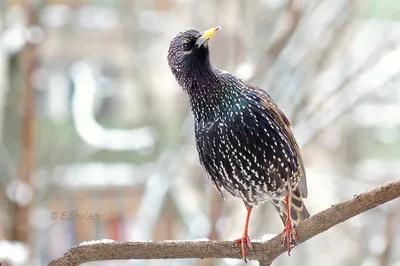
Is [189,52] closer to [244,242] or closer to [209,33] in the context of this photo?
[209,33]

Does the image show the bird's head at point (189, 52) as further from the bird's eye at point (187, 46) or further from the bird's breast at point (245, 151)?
the bird's breast at point (245, 151)

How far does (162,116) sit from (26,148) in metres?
0.67

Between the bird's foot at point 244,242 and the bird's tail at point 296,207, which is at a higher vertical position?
the bird's tail at point 296,207

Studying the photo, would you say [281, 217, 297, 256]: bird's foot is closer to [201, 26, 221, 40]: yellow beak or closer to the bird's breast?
the bird's breast

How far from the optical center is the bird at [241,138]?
984mm

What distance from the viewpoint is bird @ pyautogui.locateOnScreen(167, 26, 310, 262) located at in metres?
0.98

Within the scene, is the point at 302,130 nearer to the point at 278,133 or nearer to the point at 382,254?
the point at 382,254

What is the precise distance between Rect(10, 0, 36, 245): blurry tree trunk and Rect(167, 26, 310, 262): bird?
911 millimetres

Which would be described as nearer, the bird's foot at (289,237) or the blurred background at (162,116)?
the bird's foot at (289,237)

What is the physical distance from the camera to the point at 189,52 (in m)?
0.93

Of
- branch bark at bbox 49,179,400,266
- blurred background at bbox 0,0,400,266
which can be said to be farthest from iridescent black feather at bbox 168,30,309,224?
blurred background at bbox 0,0,400,266

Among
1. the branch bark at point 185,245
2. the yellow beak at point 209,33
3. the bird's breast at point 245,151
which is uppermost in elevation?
the yellow beak at point 209,33

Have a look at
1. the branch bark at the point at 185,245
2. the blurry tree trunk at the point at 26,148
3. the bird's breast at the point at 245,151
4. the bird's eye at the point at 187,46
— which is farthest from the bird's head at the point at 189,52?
the blurry tree trunk at the point at 26,148

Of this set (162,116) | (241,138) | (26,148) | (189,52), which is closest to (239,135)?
(241,138)
